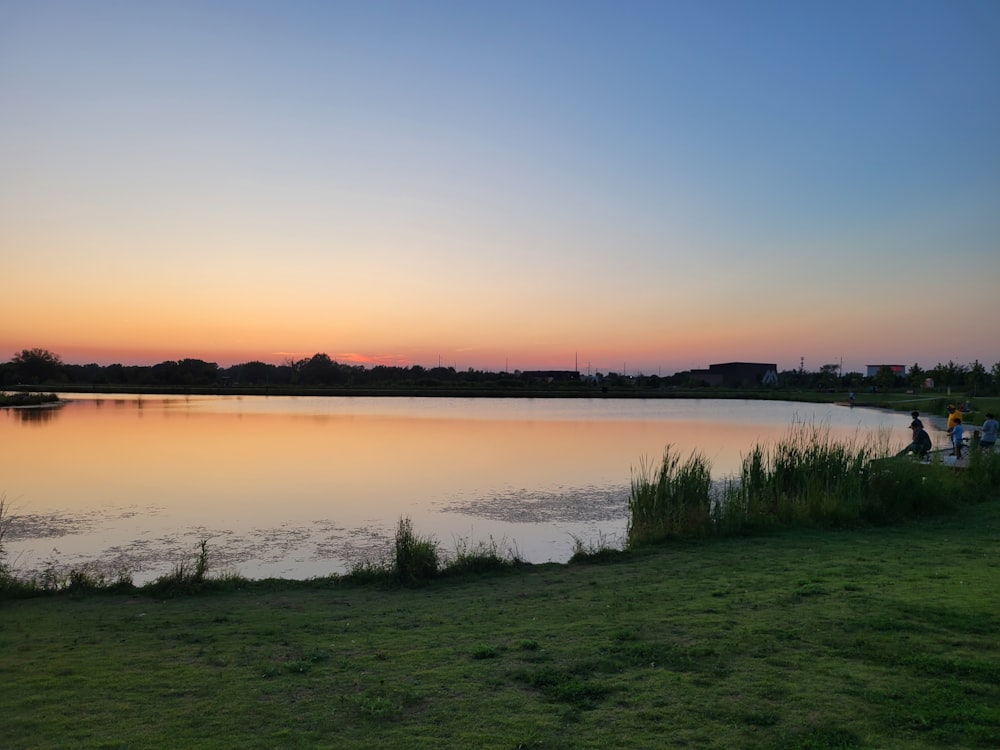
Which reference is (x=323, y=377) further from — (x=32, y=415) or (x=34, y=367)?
(x=32, y=415)

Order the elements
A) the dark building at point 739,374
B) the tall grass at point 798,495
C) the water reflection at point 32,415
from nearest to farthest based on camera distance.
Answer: the tall grass at point 798,495
the water reflection at point 32,415
the dark building at point 739,374

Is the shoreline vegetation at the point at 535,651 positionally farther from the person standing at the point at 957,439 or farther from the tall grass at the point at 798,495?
the person standing at the point at 957,439

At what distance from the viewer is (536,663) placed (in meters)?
5.25

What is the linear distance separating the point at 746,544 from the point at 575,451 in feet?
53.9

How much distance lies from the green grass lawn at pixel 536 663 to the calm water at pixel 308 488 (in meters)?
3.35

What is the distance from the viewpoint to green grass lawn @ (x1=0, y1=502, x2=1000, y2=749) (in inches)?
159

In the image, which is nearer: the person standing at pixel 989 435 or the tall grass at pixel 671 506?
the tall grass at pixel 671 506

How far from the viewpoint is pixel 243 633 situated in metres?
6.37

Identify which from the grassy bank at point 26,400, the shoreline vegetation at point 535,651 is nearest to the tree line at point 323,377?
the grassy bank at point 26,400

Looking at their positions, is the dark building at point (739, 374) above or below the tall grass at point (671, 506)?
above

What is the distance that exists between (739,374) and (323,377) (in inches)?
3171

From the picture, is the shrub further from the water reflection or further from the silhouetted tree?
the silhouetted tree

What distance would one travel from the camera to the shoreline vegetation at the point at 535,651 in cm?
408

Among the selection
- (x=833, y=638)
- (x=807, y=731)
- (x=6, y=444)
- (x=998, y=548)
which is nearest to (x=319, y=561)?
(x=833, y=638)
